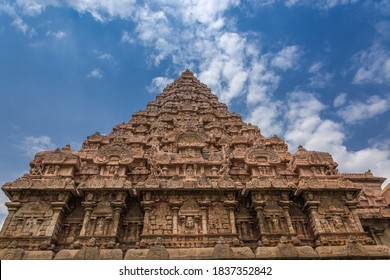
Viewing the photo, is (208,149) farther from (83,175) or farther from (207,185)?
(83,175)

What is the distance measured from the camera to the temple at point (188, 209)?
1021 centimetres

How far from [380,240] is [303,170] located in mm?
5457

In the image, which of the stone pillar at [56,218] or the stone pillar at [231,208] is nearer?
the stone pillar at [56,218]

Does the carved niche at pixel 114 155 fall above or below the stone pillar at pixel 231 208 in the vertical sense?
above

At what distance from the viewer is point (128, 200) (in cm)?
1291

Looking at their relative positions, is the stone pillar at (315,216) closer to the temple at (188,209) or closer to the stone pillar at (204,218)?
the temple at (188,209)

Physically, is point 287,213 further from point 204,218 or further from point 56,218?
point 56,218

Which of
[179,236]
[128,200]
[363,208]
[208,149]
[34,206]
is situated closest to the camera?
[179,236]

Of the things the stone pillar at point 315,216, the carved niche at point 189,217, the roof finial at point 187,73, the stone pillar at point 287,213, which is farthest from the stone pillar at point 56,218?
the roof finial at point 187,73

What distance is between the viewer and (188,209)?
40.4 ft

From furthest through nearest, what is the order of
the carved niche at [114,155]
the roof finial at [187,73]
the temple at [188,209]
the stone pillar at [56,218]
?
the roof finial at [187,73] → the carved niche at [114,155] → the stone pillar at [56,218] → the temple at [188,209]

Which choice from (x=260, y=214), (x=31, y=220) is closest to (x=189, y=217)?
(x=260, y=214)

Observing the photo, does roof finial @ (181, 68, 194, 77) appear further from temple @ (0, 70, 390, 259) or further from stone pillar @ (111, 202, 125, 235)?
stone pillar @ (111, 202, 125, 235)
